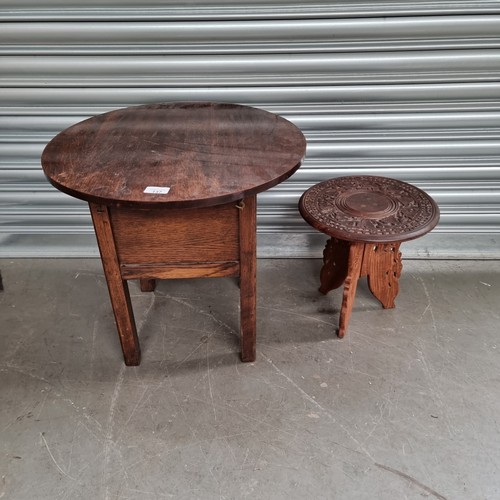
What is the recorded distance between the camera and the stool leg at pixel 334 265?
2268mm

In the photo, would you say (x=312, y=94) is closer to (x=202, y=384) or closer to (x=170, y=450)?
(x=202, y=384)

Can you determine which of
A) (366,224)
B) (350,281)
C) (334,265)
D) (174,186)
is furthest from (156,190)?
(334,265)

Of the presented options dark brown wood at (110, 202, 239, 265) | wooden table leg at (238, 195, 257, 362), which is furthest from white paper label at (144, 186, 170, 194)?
wooden table leg at (238, 195, 257, 362)

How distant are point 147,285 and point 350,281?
1.11m

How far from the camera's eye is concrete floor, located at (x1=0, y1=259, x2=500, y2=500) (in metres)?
1.64

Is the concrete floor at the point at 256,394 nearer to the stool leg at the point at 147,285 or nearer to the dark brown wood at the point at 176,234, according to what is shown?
the stool leg at the point at 147,285

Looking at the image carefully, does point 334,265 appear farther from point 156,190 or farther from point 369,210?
point 156,190

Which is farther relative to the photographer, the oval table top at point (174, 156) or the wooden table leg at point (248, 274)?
the wooden table leg at point (248, 274)

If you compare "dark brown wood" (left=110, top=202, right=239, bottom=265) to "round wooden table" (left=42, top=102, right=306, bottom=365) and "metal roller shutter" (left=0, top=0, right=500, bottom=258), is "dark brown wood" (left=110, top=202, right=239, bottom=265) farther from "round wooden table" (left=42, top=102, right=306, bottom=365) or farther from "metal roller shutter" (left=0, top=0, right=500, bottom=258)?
"metal roller shutter" (left=0, top=0, right=500, bottom=258)

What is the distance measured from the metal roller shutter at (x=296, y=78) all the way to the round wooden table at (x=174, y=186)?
45 centimetres

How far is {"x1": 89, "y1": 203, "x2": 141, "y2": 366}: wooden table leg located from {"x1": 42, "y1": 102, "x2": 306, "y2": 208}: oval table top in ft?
0.48

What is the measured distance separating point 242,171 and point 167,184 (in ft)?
0.86

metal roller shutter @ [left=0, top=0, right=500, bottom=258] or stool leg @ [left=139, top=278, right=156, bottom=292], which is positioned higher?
metal roller shutter @ [left=0, top=0, right=500, bottom=258]

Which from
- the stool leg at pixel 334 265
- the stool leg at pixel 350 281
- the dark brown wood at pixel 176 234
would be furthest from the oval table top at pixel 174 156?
the stool leg at pixel 334 265
